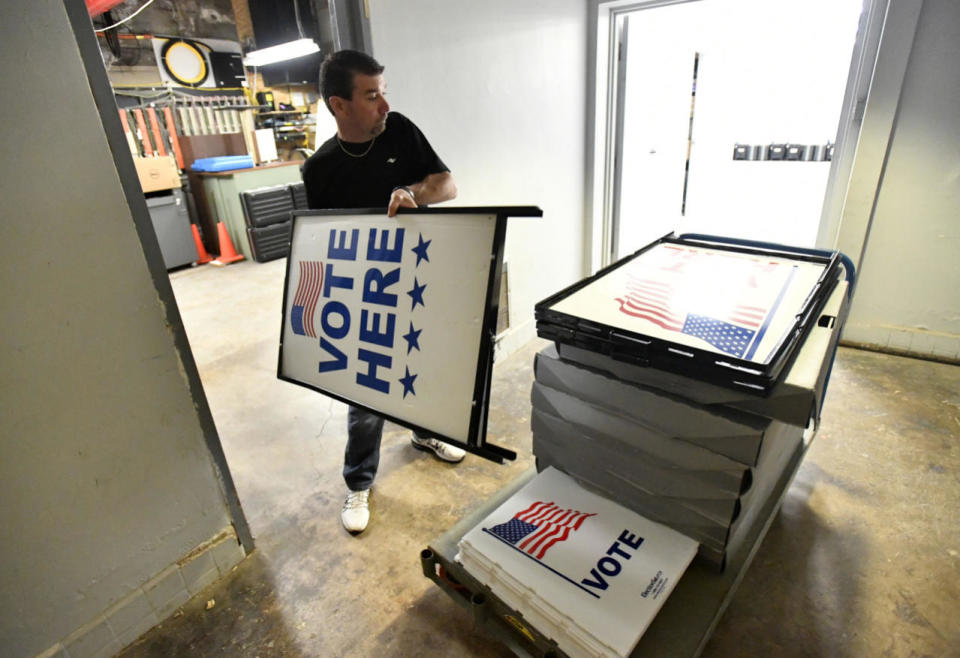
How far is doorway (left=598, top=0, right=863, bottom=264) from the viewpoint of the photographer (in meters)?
3.42

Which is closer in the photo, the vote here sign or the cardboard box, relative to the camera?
the vote here sign

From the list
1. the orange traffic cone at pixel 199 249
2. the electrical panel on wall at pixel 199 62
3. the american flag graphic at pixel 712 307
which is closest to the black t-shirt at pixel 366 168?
the american flag graphic at pixel 712 307

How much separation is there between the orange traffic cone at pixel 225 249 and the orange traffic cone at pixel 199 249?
122mm

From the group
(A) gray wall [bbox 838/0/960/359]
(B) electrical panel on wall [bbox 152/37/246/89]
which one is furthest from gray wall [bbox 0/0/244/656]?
(B) electrical panel on wall [bbox 152/37/246/89]

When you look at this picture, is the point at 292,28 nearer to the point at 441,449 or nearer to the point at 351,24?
the point at 351,24

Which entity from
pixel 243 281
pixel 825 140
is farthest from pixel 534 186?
pixel 825 140

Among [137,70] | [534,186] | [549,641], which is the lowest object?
[549,641]

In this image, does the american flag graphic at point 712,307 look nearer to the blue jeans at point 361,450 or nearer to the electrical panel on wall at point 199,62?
the blue jeans at point 361,450

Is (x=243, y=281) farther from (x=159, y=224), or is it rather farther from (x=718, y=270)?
(x=718, y=270)

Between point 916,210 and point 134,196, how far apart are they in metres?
3.42

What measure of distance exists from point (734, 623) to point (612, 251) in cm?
271

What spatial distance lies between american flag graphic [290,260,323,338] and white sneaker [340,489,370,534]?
31.2 inches

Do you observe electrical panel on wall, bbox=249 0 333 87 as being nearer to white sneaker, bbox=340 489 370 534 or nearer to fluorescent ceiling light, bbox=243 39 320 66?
fluorescent ceiling light, bbox=243 39 320 66

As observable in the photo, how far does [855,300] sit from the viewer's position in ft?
9.21
